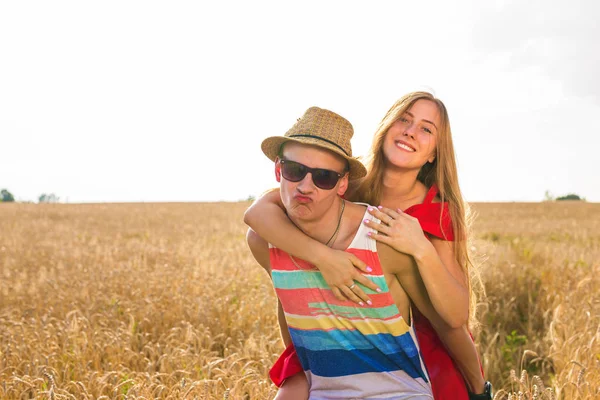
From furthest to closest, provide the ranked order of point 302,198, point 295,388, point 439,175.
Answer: point 439,175
point 295,388
point 302,198

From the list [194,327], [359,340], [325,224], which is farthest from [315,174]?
[194,327]

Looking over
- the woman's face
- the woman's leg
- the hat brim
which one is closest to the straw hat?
the hat brim

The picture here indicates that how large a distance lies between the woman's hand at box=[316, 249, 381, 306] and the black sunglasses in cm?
32

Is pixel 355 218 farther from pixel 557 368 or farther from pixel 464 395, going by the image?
pixel 557 368

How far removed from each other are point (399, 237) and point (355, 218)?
0.27 m

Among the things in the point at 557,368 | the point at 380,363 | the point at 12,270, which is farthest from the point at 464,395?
the point at 12,270

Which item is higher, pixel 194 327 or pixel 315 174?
pixel 315 174

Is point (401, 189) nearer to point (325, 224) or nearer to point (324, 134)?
point (325, 224)

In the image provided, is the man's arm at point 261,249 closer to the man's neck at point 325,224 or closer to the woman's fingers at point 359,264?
the man's neck at point 325,224

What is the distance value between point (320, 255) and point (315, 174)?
38 centimetres

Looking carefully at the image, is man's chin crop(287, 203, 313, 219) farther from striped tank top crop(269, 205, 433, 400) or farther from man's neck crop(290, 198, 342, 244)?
striped tank top crop(269, 205, 433, 400)

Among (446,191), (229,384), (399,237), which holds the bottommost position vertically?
(229,384)

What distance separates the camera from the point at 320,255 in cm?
256

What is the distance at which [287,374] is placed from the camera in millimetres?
2994
